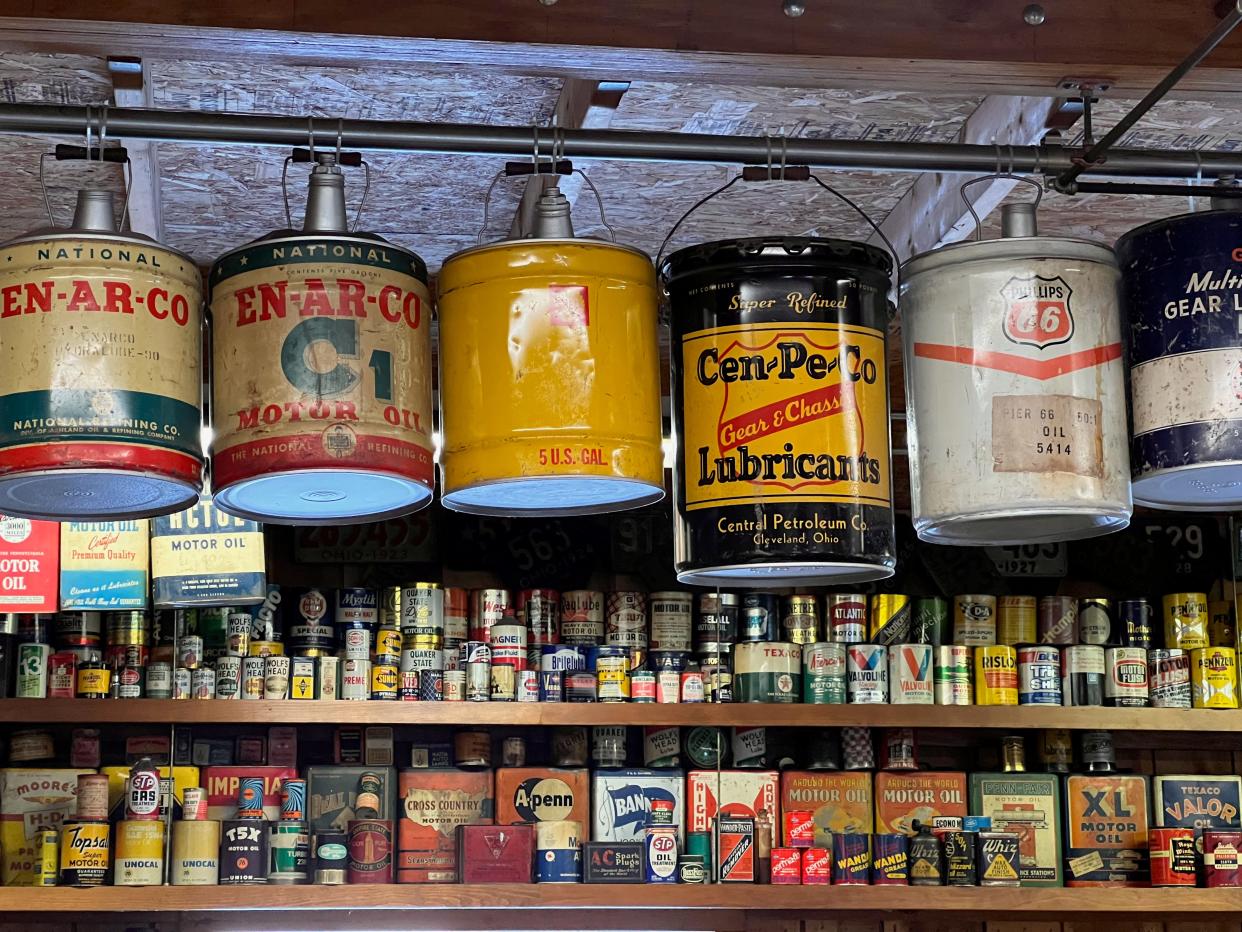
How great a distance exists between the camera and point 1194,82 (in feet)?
7.03

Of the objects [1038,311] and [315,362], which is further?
[1038,311]

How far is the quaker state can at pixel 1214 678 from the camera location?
4.43m

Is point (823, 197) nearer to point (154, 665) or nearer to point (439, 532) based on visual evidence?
point (439, 532)

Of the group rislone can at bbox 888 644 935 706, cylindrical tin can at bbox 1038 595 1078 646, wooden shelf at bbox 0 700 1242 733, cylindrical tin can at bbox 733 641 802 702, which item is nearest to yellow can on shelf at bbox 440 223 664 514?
wooden shelf at bbox 0 700 1242 733

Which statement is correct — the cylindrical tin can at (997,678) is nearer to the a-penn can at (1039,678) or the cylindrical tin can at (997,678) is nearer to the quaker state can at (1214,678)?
the a-penn can at (1039,678)

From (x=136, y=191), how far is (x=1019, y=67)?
1.56 metres

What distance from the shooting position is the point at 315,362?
1816 millimetres

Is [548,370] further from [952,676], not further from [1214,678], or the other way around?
[1214,678]

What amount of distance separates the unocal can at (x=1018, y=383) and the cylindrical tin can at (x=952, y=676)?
2416 mm

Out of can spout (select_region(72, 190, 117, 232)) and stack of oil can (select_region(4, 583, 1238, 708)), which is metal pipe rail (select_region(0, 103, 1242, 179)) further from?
stack of oil can (select_region(4, 583, 1238, 708))

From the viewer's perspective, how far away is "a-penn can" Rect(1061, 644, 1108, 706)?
4.39 m

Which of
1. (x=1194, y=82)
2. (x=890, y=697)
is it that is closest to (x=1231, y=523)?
(x=890, y=697)

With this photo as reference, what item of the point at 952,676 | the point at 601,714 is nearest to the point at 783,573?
the point at 601,714

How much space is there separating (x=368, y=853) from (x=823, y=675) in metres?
1.25
